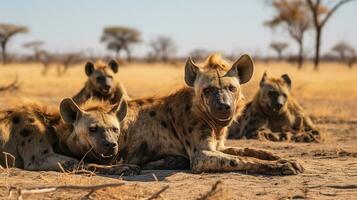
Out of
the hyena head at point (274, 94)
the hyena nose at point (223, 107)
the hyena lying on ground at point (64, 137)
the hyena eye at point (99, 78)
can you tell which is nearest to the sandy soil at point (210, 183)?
the hyena lying on ground at point (64, 137)

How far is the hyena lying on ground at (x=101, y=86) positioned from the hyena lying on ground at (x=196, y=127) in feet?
11.2

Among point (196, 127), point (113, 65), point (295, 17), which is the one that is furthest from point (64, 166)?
point (295, 17)

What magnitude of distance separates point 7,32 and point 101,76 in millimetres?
38834

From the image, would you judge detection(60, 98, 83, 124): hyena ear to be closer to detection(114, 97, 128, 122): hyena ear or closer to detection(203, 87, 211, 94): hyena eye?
detection(114, 97, 128, 122): hyena ear

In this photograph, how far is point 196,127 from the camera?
5672 millimetres

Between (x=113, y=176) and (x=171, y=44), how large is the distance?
6009 cm

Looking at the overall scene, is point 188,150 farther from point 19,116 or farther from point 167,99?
point 19,116

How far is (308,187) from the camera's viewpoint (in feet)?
15.7

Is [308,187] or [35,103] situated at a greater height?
[35,103]

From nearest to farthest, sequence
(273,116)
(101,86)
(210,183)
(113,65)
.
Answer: (210,183) → (273,116) → (101,86) → (113,65)

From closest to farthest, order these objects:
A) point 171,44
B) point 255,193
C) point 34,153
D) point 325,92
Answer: point 255,193, point 34,153, point 325,92, point 171,44

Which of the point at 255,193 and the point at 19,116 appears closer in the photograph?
the point at 255,193

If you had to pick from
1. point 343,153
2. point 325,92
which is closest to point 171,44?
point 325,92

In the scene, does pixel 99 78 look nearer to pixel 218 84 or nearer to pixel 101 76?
pixel 101 76
